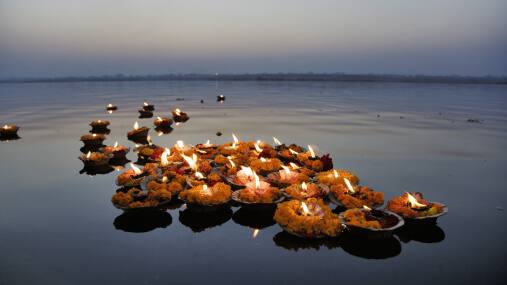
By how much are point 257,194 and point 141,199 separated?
2874mm

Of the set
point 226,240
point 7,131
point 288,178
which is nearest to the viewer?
point 226,240

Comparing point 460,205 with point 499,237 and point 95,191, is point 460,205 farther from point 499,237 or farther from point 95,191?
point 95,191

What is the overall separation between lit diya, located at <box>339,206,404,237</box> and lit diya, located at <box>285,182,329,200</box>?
4.50 ft

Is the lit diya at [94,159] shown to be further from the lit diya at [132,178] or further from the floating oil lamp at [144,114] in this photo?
the floating oil lamp at [144,114]

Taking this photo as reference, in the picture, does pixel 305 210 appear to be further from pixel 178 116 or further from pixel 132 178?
pixel 178 116

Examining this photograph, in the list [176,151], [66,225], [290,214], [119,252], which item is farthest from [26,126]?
[290,214]

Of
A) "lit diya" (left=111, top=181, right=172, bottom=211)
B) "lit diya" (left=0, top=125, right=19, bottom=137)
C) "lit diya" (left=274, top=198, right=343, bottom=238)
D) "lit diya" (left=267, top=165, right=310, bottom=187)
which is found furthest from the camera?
"lit diya" (left=0, top=125, right=19, bottom=137)

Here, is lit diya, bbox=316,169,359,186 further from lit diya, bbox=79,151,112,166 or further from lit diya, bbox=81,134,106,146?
lit diya, bbox=81,134,106,146

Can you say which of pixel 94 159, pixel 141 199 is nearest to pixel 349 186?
pixel 141 199

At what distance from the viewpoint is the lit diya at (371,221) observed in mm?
7059

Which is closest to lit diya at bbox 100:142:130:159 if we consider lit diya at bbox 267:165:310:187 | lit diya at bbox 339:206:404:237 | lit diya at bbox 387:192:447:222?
lit diya at bbox 267:165:310:187

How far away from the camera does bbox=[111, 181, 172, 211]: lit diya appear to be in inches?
329

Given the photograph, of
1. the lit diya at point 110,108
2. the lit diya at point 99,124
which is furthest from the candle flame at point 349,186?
the lit diya at point 110,108

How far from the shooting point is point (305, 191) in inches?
357
